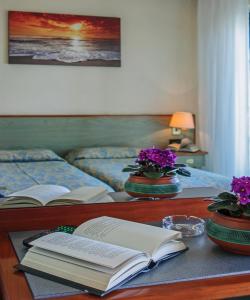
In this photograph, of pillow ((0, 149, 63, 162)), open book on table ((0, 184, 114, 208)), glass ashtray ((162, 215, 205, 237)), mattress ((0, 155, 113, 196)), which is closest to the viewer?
glass ashtray ((162, 215, 205, 237))

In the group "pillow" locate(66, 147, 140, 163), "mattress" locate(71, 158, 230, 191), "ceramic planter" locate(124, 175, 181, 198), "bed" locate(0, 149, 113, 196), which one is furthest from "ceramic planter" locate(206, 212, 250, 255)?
"pillow" locate(66, 147, 140, 163)

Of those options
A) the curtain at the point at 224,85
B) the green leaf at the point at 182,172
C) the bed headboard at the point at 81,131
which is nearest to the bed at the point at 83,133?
the bed headboard at the point at 81,131

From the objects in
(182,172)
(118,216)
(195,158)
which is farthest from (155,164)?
(195,158)

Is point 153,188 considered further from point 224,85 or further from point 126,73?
point 126,73

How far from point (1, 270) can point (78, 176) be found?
1.58 m

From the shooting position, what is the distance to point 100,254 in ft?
3.13

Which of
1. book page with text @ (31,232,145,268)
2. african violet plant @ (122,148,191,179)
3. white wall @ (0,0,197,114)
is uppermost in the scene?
white wall @ (0,0,197,114)

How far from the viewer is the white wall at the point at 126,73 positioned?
12.9ft

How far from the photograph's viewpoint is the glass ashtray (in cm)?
131

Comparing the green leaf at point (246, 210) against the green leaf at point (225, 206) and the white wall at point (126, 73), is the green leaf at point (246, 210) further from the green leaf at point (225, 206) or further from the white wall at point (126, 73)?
the white wall at point (126, 73)

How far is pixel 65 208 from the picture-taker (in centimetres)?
140

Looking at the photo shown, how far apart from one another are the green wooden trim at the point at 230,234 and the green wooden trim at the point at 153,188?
45 centimetres

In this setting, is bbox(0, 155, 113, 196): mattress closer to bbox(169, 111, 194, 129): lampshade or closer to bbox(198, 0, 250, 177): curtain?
bbox(169, 111, 194, 129): lampshade

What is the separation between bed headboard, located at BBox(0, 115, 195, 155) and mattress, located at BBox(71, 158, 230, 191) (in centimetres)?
43
